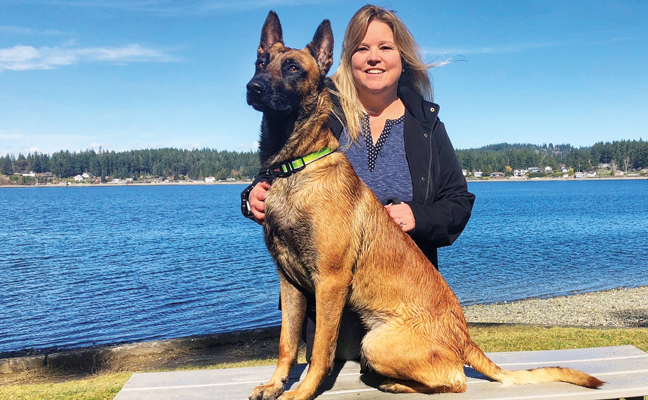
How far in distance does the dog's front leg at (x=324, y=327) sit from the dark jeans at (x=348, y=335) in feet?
1.14

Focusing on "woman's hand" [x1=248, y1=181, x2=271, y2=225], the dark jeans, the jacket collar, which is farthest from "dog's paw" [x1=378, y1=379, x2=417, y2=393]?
the jacket collar

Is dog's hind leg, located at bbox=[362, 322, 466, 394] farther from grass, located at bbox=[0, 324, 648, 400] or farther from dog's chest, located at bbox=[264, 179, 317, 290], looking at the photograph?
grass, located at bbox=[0, 324, 648, 400]

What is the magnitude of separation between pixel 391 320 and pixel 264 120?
1.49 m

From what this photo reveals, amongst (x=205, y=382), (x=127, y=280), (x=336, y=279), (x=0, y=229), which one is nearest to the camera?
(x=336, y=279)

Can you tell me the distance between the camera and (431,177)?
3.88 metres

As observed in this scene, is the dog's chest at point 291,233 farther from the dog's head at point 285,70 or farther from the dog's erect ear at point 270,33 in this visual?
the dog's erect ear at point 270,33

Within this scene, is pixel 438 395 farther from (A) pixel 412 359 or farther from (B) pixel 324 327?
(B) pixel 324 327

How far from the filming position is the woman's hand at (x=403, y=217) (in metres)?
3.53

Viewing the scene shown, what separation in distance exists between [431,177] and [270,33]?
1.58m

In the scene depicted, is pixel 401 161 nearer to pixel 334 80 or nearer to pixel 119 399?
pixel 334 80

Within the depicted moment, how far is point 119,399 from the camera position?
3186 millimetres

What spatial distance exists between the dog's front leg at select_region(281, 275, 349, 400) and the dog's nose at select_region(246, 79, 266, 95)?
1154 millimetres

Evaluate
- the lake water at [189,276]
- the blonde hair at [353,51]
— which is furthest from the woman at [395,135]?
the lake water at [189,276]

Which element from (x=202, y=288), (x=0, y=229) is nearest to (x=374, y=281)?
(x=202, y=288)
